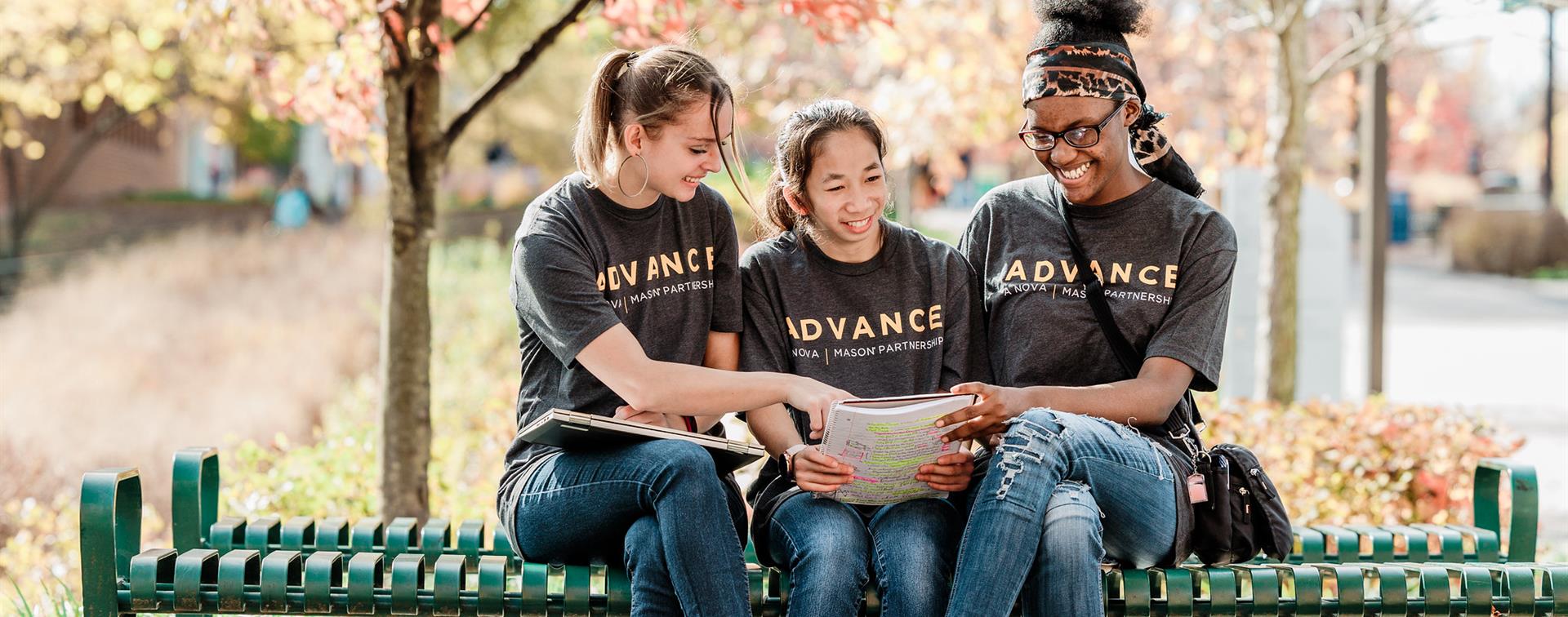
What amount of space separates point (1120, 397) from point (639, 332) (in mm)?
1036

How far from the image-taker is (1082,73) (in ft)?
9.91

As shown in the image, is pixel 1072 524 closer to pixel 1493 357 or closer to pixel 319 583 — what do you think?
pixel 319 583

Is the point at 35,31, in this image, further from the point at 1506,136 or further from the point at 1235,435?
the point at 1506,136

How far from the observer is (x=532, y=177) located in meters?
34.4

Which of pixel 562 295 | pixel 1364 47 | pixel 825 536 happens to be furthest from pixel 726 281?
pixel 1364 47

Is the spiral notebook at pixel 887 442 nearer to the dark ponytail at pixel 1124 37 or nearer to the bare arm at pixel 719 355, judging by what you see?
the bare arm at pixel 719 355

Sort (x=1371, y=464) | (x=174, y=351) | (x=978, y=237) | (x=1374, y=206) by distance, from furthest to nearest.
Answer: (x=174, y=351), (x=1374, y=206), (x=1371, y=464), (x=978, y=237)

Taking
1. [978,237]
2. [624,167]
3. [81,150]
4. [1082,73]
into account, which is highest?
[81,150]

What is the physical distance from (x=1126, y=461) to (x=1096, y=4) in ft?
3.32

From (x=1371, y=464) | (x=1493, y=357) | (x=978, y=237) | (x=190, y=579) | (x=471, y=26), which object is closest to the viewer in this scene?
(x=190, y=579)

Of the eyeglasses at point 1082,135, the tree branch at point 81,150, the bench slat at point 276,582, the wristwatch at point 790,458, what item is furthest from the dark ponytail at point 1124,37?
the tree branch at point 81,150

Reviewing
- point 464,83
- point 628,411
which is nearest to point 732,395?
point 628,411

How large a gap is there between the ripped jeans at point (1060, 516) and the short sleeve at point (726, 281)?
66cm

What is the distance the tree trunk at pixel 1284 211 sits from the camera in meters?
5.91
